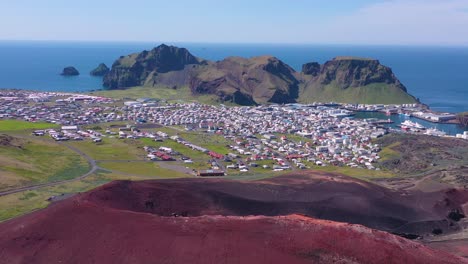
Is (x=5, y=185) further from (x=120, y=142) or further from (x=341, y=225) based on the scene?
(x=341, y=225)

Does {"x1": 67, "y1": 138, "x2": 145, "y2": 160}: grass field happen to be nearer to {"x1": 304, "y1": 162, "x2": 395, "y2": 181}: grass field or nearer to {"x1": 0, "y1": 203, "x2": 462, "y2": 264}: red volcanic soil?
{"x1": 304, "y1": 162, "x2": 395, "y2": 181}: grass field

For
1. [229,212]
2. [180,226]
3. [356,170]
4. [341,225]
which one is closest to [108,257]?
[180,226]

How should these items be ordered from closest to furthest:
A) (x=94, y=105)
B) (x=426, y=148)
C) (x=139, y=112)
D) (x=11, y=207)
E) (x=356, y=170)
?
(x=11, y=207)
(x=356, y=170)
(x=426, y=148)
(x=139, y=112)
(x=94, y=105)

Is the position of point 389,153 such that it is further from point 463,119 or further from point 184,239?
point 184,239

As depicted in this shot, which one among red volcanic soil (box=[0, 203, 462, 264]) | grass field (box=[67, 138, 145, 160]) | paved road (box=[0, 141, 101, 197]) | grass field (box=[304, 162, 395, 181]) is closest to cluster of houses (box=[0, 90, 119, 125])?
grass field (box=[67, 138, 145, 160])

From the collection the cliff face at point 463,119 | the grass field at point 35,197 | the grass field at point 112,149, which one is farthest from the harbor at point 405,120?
the grass field at point 35,197

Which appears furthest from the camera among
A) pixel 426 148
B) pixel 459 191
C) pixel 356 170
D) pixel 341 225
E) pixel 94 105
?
pixel 94 105

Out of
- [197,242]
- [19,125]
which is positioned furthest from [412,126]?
[197,242]

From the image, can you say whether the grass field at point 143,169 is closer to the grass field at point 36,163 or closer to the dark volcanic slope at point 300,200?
the grass field at point 36,163
